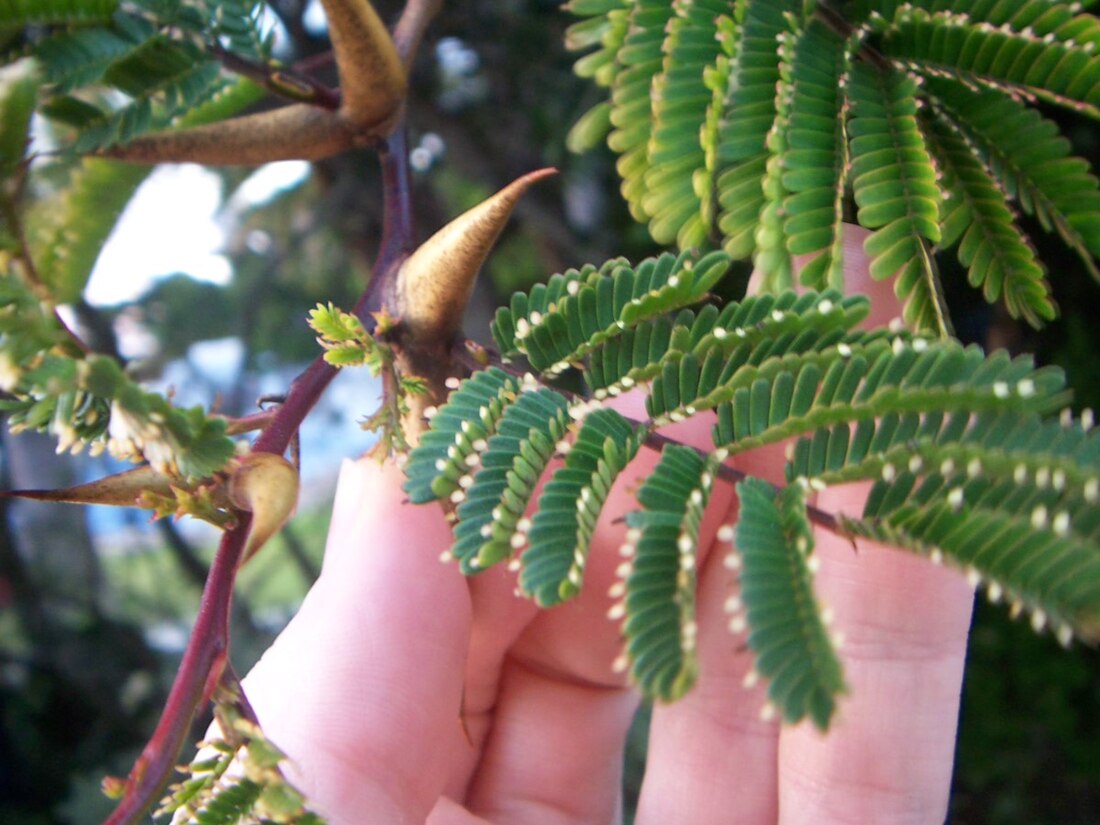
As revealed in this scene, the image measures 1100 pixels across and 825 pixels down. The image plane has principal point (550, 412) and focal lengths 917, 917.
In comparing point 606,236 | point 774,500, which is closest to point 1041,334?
point 606,236

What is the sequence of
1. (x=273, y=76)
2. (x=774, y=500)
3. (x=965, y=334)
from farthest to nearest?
(x=965, y=334)
(x=273, y=76)
(x=774, y=500)

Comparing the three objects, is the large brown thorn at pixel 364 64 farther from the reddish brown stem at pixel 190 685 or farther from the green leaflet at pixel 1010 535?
the green leaflet at pixel 1010 535

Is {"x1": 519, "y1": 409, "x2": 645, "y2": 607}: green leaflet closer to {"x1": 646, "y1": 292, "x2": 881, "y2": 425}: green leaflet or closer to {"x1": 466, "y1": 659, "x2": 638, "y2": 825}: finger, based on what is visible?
{"x1": 646, "y1": 292, "x2": 881, "y2": 425}: green leaflet

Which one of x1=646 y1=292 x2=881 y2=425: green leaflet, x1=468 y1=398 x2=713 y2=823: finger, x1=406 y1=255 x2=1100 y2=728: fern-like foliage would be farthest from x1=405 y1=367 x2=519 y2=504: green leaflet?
x1=468 y1=398 x2=713 y2=823: finger

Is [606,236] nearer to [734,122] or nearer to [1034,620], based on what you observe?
[734,122]

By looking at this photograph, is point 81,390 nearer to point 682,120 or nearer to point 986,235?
point 682,120

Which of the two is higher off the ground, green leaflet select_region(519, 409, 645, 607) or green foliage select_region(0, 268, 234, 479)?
green foliage select_region(0, 268, 234, 479)
